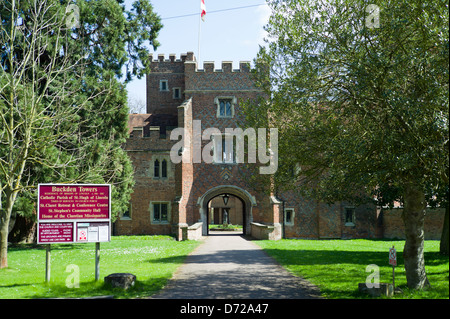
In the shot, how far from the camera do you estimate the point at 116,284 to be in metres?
9.61

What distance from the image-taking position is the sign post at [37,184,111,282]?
10344mm

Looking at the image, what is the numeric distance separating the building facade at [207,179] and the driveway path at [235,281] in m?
12.0

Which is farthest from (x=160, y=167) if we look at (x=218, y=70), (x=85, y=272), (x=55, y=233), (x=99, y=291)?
(x=99, y=291)

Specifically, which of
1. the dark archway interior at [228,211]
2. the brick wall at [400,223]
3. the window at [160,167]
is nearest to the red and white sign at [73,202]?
the window at [160,167]

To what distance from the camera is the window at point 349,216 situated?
29322 mm

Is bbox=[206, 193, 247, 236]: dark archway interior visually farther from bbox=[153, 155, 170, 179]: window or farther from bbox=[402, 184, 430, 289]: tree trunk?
bbox=[402, 184, 430, 289]: tree trunk

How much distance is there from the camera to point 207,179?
28.2 meters

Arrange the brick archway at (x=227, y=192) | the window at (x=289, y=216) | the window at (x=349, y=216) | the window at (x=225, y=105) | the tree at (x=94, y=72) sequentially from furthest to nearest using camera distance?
the window at (x=349, y=216) → the window at (x=289, y=216) → the window at (x=225, y=105) → the brick archway at (x=227, y=192) → the tree at (x=94, y=72)

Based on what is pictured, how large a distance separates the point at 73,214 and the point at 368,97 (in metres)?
7.35

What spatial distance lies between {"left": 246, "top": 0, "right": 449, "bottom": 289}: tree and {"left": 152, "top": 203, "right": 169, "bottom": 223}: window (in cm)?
1948

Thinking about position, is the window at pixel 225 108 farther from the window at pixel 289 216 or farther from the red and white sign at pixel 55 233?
the red and white sign at pixel 55 233

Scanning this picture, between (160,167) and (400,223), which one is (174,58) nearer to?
(160,167)

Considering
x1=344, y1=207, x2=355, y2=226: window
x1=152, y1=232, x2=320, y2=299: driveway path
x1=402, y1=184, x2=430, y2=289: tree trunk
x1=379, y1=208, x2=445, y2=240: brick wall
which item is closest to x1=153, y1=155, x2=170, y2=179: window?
x1=344, y1=207, x2=355, y2=226: window
